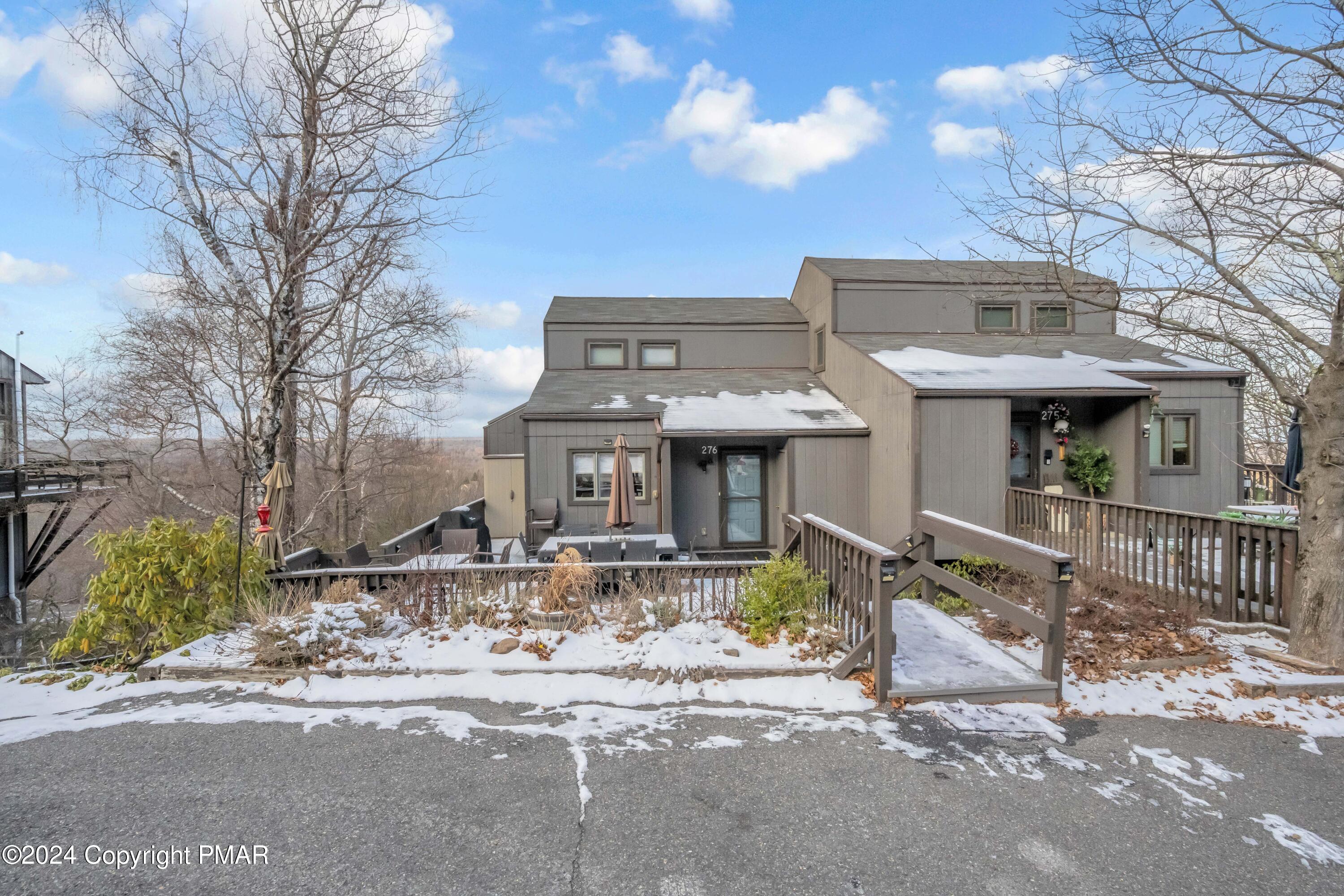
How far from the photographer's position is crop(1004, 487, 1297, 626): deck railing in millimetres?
5203

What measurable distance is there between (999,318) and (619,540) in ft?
33.1

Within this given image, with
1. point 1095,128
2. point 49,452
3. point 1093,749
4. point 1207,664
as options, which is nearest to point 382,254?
point 1095,128

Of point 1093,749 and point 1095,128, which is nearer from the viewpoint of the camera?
point 1093,749

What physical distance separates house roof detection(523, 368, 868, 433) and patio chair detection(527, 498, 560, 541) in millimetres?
1520

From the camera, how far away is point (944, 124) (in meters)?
7.29

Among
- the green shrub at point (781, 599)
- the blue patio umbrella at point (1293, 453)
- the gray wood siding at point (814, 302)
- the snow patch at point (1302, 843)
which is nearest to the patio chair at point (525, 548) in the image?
the green shrub at point (781, 599)

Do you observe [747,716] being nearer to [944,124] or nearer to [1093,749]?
[1093,749]

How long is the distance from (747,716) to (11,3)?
11.1 m

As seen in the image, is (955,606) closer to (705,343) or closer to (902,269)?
(705,343)

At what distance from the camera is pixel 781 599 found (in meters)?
5.11

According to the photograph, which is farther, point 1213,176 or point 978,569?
point 978,569

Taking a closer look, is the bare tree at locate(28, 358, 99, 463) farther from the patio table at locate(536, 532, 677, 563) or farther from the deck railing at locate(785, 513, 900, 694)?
the deck railing at locate(785, 513, 900, 694)

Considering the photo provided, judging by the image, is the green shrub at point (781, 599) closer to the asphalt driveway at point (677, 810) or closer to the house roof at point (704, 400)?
the asphalt driveway at point (677, 810)
